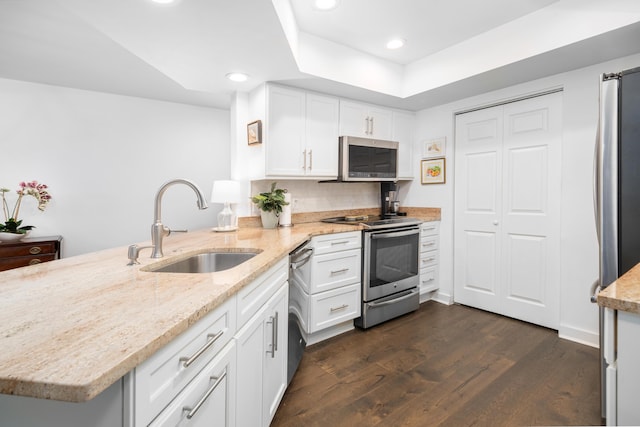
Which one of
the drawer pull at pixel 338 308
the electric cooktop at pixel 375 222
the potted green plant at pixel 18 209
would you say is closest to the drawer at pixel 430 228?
the electric cooktop at pixel 375 222

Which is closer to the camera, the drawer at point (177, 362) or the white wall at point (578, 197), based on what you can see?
the drawer at point (177, 362)

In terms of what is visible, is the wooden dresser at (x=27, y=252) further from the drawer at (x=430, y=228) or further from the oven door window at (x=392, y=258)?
the drawer at (x=430, y=228)

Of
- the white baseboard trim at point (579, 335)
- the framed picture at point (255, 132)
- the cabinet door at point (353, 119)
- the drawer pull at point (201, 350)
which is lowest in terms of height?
the white baseboard trim at point (579, 335)

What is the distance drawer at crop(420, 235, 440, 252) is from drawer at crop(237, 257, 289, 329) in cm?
194

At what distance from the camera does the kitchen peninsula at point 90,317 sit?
0.51 metres

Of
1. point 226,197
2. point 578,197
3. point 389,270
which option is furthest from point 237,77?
point 578,197

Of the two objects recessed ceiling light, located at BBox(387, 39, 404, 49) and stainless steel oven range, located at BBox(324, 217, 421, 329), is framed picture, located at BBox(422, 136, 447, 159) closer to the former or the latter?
stainless steel oven range, located at BBox(324, 217, 421, 329)

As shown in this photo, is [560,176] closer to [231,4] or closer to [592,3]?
[592,3]

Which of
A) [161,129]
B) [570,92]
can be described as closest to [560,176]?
[570,92]

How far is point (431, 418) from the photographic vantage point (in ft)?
5.16

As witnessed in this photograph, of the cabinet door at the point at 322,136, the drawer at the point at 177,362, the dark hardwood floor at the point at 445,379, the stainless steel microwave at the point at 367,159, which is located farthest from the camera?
the stainless steel microwave at the point at 367,159

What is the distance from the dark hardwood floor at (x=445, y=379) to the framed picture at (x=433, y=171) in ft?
5.10

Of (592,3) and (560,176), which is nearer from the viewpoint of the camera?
(592,3)

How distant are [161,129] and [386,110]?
2.67 m
